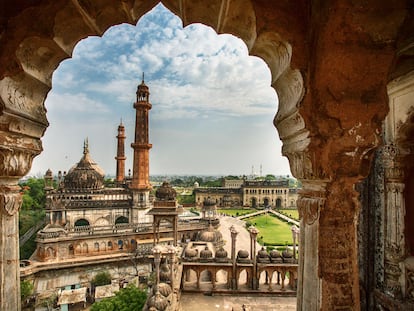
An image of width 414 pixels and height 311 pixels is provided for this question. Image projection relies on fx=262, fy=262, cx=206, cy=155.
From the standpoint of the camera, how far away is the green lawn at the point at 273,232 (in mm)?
27734

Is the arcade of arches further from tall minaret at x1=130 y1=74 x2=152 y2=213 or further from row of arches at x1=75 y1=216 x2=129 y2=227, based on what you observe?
row of arches at x1=75 y1=216 x2=129 y2=227

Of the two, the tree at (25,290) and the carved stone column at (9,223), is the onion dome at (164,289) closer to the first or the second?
the carved stone column at (9,223)

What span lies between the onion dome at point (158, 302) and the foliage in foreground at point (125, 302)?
438 centimetres

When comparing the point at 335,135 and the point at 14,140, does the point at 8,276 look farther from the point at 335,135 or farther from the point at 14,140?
the point at 335,135

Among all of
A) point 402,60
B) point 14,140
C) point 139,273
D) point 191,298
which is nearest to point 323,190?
point 402,60

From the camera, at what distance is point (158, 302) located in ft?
28.7

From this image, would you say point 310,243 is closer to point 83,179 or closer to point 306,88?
point 306,88

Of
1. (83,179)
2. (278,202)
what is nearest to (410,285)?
(83,179)

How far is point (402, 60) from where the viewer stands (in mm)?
3264

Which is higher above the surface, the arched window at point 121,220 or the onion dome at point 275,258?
the onion dome at point 275,258

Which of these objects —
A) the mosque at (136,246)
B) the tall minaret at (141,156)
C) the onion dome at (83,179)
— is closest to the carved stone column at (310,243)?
the mosque at (136,246)

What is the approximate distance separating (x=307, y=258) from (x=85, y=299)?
64.0 ft

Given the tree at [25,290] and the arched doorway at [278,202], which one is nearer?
the tree at [25,290]

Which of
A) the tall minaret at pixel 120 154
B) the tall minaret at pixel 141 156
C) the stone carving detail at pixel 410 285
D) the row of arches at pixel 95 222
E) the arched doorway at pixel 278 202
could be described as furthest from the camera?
the arched doorway at pixel 278 202
